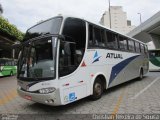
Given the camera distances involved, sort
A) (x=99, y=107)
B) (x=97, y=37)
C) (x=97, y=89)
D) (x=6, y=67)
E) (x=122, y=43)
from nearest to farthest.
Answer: (x=99, y=107), (x=97, y=89), (x=97, y=37), (x=122, y=43), (x=6, y=67)

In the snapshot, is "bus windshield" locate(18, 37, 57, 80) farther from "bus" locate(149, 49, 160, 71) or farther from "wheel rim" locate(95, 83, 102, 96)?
"bus" locate(149, 49, 160, 71)

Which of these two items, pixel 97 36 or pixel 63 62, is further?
pixel 97 36

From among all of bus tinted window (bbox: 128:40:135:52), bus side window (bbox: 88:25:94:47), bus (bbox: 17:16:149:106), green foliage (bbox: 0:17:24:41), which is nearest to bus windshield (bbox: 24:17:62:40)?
bus (bbox: 17:16:149:106)

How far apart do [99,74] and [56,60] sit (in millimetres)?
2598

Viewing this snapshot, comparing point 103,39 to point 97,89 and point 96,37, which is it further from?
point 97,89

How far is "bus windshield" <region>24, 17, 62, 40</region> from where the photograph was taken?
611cm

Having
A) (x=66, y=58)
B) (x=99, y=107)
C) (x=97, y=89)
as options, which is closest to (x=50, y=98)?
(x=66, y=58)

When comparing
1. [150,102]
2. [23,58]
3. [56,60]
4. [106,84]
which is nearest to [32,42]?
[23,58]

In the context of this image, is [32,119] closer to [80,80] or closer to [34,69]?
[34,69]

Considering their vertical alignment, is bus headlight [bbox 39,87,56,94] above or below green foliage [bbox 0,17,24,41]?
below

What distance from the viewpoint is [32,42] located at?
638 cm

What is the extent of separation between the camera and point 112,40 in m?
9.05

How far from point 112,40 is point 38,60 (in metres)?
4.16

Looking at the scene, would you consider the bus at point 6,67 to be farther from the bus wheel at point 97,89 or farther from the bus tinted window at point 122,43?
the bus wheel at point 97,89
